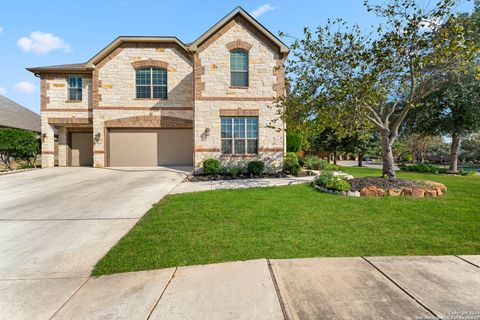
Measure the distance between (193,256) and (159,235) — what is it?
121cm

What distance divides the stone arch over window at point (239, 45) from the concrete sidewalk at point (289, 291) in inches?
465

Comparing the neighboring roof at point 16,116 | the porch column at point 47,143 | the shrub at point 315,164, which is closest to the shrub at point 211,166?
the shrub at point 315,164

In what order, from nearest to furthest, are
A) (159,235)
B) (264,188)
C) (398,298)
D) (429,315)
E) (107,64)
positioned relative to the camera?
(429,315) → (398,298) → (159,235) → (264,188) → (107,64)

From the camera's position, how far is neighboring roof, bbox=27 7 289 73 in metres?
11.8

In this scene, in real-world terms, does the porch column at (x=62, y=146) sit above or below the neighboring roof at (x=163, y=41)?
below

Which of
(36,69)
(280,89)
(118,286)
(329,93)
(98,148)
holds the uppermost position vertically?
(36,69)

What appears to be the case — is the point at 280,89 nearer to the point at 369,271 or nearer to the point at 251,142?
the point at 251,142

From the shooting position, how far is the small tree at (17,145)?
1316 cm

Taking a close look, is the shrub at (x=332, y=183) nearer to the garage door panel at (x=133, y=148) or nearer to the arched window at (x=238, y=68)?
the arched window at (x=238, y=68)

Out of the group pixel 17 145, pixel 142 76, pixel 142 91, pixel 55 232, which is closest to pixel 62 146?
pixel 17 145

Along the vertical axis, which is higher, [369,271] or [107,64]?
[107,64]

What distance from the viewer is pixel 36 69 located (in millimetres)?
14375

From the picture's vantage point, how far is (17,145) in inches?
534

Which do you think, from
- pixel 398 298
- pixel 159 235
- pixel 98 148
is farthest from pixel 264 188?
pixel 98 148
